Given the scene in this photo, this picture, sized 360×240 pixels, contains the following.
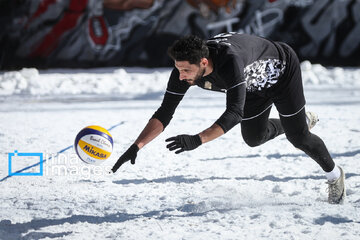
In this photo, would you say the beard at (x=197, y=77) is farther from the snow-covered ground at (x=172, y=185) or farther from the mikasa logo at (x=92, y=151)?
the mikasa logo at (x=92, y=151)

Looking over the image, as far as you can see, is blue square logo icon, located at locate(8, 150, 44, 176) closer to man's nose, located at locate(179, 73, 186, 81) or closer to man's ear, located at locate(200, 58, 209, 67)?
man's nose, located at locate(179, 73, 186, 81)

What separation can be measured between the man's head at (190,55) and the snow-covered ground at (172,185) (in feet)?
4.18

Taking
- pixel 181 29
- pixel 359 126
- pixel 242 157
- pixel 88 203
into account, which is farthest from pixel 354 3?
pixel 88 203

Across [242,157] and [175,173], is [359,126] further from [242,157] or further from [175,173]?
[175,173]

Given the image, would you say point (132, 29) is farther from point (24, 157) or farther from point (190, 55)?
point (190, 55)

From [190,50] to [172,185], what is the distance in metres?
1.90

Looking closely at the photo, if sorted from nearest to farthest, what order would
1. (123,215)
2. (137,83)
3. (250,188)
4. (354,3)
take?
(123,215) → (250,188) → (137,83) → (354,3)

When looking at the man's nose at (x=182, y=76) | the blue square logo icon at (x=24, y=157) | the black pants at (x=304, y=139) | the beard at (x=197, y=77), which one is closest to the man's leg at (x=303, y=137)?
the black pants at (x=304, y=139)

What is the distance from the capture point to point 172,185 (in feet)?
16.6

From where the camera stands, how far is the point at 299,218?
157 inches

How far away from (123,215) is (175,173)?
1.42 m

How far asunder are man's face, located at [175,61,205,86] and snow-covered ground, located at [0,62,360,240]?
1.21 meters

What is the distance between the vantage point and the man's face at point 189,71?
370 centimetres

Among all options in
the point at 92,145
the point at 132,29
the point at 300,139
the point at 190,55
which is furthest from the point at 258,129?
the point at 132,29
